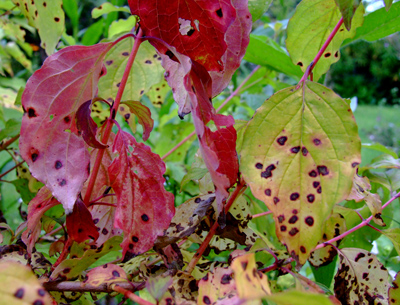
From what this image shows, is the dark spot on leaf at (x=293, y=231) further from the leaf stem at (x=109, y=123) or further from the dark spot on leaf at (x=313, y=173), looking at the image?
the leaf stem at (x=109, y=123)

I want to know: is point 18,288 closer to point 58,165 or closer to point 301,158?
point 58,165

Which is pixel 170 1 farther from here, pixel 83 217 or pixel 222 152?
pixel 83 217

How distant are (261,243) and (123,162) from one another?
0.80 ft

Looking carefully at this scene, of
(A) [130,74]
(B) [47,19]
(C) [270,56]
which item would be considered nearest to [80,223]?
(A) [130,74]

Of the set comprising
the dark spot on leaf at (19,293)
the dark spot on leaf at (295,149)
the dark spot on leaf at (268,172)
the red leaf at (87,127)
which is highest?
the red leaf at (87,127)

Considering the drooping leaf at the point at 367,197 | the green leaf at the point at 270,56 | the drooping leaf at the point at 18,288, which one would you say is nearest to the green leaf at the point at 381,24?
the green leaf at the point at 270,56

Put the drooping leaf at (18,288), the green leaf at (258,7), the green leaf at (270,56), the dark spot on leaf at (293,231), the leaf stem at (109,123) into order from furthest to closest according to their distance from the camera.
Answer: the green leaf at (270,56)
the green leaf at (258,7)
the leaf stem at (109,123)
the dark spot on leaf at (293,231)
the drooping leaf at (18,288)

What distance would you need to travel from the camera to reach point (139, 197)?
47 cm

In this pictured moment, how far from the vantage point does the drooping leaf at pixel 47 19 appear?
0.77 m

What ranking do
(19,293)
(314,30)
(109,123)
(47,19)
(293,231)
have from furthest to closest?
(47,19)
(314,30)
(109,123)
(293,231)
(19,293)

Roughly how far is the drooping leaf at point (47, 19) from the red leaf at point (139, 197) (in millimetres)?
436

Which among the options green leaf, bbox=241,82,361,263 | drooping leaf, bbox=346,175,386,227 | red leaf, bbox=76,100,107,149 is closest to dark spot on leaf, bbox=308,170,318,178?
green leaf, bbox=241,82,361,263

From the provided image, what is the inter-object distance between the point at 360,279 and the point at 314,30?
443mm

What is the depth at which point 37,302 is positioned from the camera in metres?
0.28
